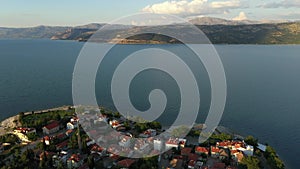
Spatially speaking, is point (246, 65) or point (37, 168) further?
point (246, 65)

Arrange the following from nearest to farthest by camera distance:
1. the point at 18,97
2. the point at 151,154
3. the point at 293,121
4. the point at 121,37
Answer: the point at 151,154
the point at 293,121
the point at 18,97
the point at 121,37

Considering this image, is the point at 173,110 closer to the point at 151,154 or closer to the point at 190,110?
the point at 190,110

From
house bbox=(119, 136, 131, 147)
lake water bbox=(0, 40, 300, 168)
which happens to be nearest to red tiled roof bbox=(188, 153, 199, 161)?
house bbox=(119, 136, 131, 147)

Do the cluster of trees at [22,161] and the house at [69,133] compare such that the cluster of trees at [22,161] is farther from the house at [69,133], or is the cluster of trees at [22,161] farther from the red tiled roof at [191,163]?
the red tiled roof at [191,163]

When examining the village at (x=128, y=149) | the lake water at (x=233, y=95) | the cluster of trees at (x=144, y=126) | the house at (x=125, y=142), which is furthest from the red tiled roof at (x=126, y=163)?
the lake water at (x=233, y=95)

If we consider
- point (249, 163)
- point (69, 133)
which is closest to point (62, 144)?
point (69, 133)

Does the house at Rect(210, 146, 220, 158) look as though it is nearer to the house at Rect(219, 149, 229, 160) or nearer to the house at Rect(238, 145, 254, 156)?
the house at Rect(219, 149, 229, 160)

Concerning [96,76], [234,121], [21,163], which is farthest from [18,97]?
[234,121]
